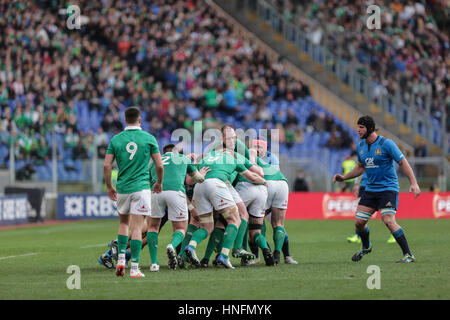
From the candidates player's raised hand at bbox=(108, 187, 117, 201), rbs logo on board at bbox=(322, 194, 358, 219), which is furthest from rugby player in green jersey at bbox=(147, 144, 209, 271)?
rbs logo on board at bbox=(322, 194, 358, 219)

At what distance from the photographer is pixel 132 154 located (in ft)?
36.2

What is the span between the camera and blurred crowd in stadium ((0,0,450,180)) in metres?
28.2

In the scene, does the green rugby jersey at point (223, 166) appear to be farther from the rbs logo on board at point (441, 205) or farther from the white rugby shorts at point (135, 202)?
the rbs logo on board at point (441, 205)

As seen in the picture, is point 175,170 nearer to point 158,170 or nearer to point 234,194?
point 234,194

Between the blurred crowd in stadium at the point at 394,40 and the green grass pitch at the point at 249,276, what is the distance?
14.7 m

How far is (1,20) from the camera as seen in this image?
31719mm

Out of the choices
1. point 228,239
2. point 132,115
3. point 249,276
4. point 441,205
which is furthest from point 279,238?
point 441,205

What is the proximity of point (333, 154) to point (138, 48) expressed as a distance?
9229mm

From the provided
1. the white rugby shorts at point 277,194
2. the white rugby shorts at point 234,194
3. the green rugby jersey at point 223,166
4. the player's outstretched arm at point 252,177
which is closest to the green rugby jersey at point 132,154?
the green rugby jersey at point 223,166

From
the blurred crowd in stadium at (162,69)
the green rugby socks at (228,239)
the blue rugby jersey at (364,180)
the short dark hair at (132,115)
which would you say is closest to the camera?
the short dark hair at (132,115)

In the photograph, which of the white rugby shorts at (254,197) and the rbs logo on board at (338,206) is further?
the rbs logo on board at (338,206)

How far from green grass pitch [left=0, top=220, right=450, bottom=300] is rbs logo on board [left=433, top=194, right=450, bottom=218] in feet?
29.5

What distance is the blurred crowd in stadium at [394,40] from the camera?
1283 inches

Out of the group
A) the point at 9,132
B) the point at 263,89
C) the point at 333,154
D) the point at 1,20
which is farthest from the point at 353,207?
the point at 1,20
